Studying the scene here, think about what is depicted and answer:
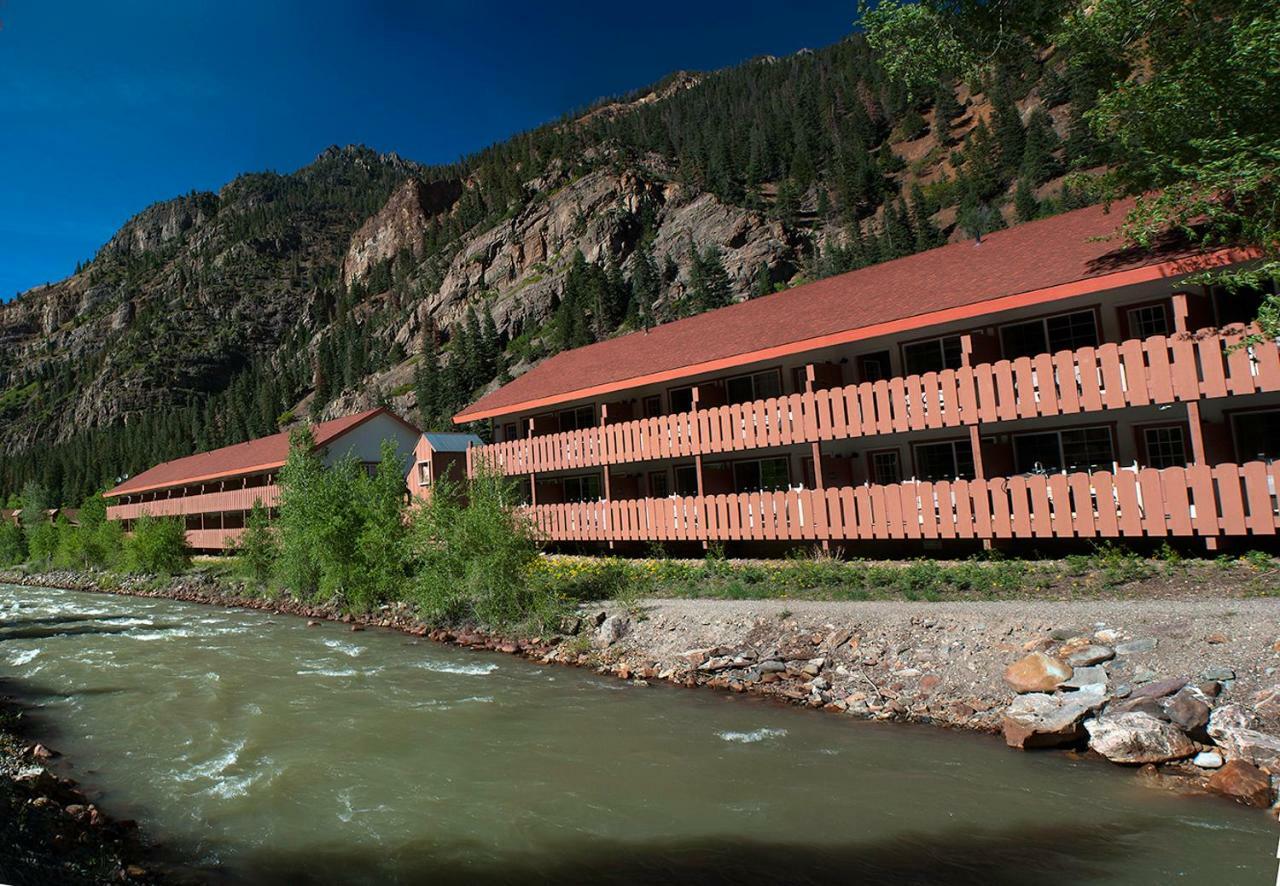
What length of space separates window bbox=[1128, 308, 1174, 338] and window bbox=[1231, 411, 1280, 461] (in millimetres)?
2394

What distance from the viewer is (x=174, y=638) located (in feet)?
71.5

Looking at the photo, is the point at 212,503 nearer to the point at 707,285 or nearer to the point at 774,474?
the point at 774,474

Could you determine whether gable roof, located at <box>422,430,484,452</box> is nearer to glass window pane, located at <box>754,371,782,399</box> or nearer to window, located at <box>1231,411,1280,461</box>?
glass window pane, located at <box>754,371,782,399</box>

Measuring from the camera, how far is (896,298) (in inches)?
794

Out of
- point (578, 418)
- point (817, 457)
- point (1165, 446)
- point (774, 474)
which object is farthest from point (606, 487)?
point (1165, 446)

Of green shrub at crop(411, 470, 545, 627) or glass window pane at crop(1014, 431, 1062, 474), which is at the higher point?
glass window pane at crop(1014, 431, 1062, 474)

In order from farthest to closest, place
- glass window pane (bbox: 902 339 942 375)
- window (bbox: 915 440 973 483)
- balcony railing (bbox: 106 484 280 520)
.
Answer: balcony railing (bbox: 106 484 280 520) < glass window pane (bbox: 902 339 942 375) < window (bbox: 915 440 973 483)

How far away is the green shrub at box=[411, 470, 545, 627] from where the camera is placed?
722 inches

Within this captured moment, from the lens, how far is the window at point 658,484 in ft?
87.8

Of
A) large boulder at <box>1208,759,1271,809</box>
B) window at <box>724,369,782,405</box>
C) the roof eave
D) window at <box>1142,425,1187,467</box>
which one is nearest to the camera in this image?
large boulder at <box>1208,759,1271,809</box>

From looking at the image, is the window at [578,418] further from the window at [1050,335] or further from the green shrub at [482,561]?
the window at [1050,335]

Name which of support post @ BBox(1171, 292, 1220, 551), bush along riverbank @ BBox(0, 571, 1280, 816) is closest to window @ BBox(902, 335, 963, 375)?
support post @ BBox(1171, 292, 1220, 551)

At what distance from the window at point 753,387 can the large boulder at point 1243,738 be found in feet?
50.6

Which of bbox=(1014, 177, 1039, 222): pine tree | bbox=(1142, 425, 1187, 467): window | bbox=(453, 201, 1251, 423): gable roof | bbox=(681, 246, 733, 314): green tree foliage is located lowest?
bbox=(1142, 425, 1187, 467): window
